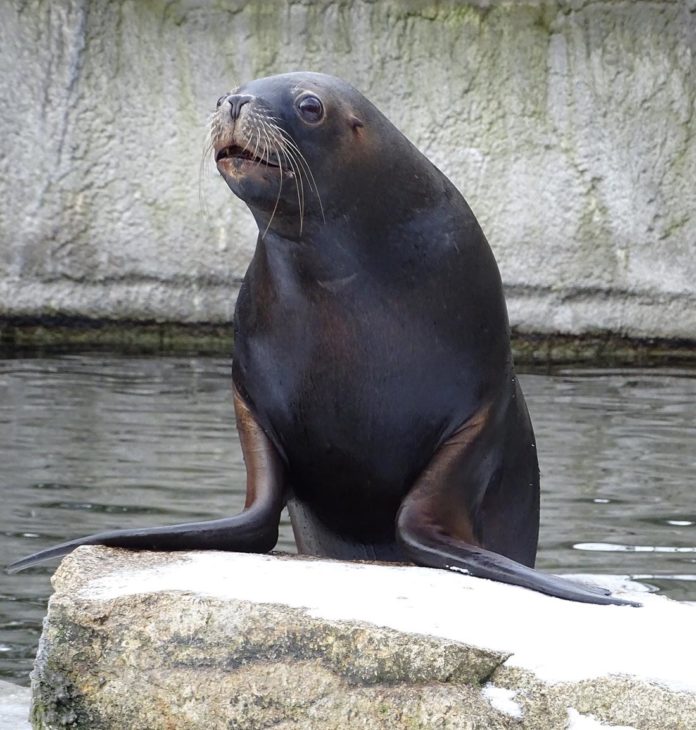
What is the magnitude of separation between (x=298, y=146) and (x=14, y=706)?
146 cm

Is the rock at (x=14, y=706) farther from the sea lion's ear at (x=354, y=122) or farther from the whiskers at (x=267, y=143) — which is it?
the sea lion's ear at (x=354, y=122)

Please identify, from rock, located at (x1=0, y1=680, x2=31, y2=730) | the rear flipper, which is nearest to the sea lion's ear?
the rear flipper

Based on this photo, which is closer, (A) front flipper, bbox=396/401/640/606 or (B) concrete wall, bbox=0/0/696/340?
(A) front flipper, bbox=396/401/640/606

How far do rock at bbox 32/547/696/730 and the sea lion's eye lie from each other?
3.75ft

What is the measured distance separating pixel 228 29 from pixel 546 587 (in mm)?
9014

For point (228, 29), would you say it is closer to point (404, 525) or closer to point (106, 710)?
point (404, 525)

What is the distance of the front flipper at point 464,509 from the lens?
11.8 feet

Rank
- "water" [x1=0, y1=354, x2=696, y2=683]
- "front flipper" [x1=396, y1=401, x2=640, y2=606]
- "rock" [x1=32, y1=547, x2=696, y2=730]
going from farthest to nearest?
1. "water" [x1=0, y1=354, x2=696, y2=683]
2. "front flipper" [x1=396, y1=401, x2=640, y2=606]
3. "rock" [x1=32, y1=547, x2=696, y2=730]

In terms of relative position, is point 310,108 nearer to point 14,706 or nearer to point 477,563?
point 477,563

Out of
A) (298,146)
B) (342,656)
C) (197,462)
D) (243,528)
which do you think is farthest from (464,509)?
(197,462)

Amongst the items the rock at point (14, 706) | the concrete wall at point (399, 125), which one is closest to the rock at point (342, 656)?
the rock at point (14, 706)

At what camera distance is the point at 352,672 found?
299 centimetres

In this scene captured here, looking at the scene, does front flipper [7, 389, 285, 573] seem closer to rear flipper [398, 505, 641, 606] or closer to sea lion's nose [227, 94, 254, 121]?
rear flipper [398, 505, 641, 606]

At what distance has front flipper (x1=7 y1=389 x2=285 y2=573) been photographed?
12.1ft
